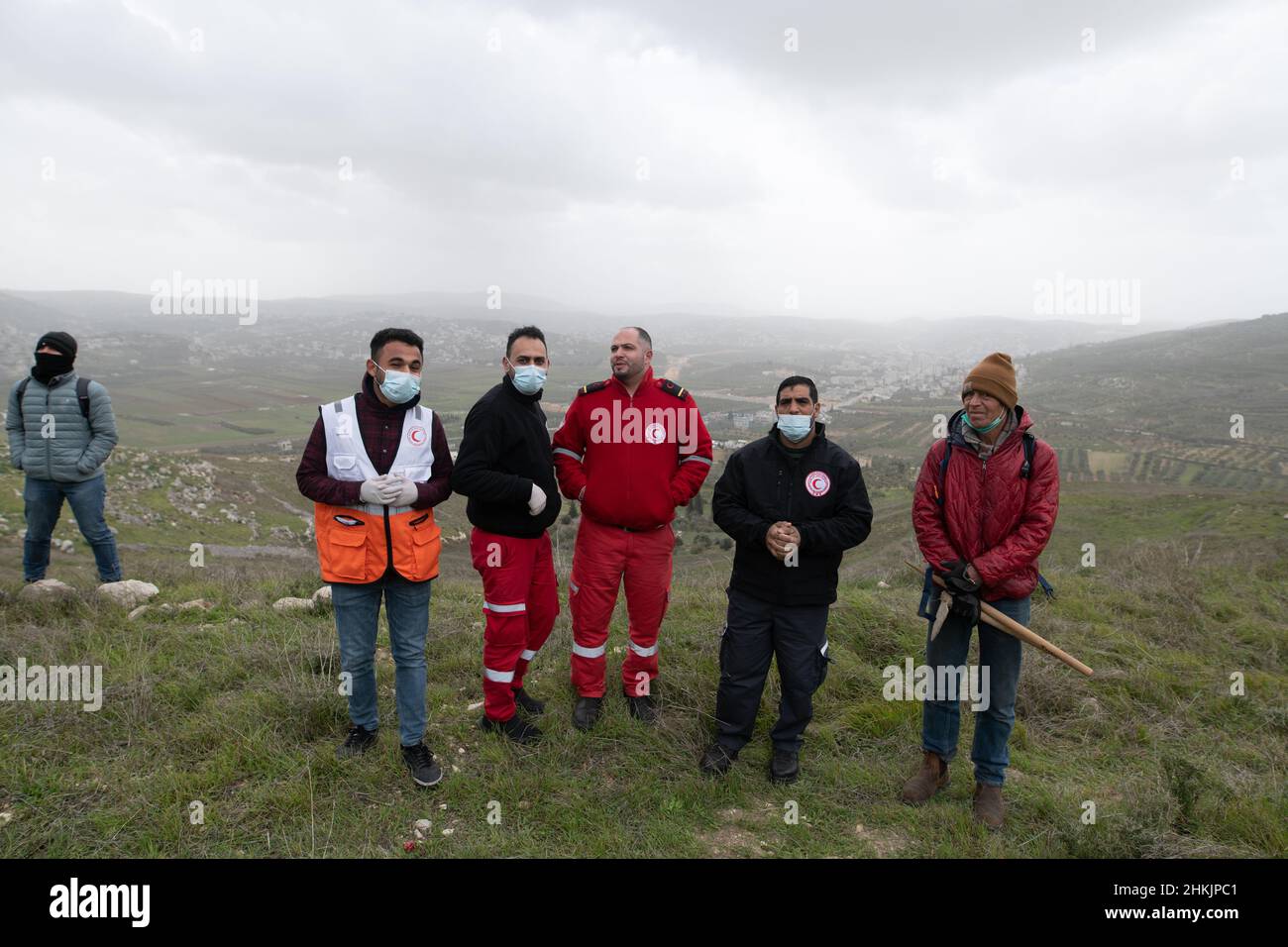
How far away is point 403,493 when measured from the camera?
128 inches

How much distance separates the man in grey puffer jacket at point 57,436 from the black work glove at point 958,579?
261 inches

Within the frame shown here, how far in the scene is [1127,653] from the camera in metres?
5.47

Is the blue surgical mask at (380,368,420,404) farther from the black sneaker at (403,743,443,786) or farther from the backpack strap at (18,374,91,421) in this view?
the backpack strap at (18,374,91,421)

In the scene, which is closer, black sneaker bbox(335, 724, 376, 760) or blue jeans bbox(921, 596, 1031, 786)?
blue jeans bbox(921, 596, 1031, 786)

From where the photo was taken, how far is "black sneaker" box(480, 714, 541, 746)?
375 cm

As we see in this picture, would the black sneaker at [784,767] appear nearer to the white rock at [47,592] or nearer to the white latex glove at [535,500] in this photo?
the white latex glove at [535,500]

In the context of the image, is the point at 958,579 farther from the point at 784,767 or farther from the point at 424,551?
the point at 424,551

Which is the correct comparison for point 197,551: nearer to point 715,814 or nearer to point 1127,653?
point 715,814

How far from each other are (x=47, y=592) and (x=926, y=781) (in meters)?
7.14

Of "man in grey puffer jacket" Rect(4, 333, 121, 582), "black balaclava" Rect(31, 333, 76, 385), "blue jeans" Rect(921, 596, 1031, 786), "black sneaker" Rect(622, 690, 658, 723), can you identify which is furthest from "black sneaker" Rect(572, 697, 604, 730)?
"black balaclava" Rect(31, 333, 76, 385)

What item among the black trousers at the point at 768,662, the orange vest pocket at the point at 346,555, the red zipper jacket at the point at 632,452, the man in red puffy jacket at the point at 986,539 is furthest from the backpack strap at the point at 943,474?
the orange vest pocket at the point at 346,555

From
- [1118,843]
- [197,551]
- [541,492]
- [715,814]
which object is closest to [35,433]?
[197,551]

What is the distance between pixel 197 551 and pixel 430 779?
21.3ft

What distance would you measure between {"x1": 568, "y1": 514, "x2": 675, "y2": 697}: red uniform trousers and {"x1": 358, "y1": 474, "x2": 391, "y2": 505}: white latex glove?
4.15 feet
